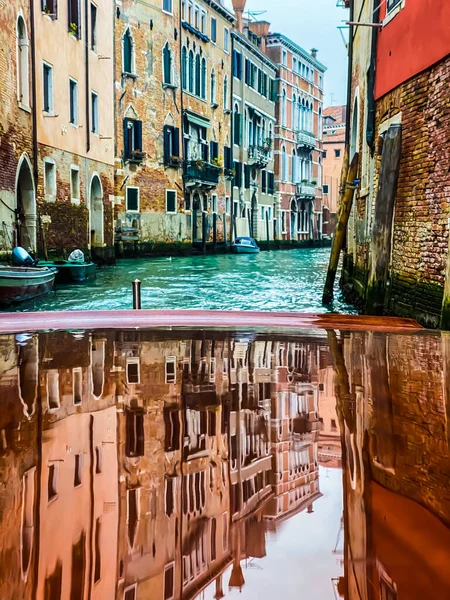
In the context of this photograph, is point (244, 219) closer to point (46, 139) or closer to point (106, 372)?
point (46, 139)

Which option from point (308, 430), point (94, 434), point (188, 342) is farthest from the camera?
point (188, 342)

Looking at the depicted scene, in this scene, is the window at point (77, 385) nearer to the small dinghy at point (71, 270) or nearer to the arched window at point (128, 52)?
the small dinghy at point (71, 270)

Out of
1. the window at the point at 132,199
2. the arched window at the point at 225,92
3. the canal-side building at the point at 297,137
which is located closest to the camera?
the window at the point at 132,199

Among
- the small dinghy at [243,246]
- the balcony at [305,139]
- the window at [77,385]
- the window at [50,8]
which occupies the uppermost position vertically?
the window at [50,8]

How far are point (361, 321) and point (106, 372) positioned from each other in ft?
5.22

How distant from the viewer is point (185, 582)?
3.19ft

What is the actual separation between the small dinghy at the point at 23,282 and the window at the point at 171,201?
1518 cm

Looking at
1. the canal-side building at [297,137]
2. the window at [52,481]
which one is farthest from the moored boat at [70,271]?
the canal-side building at [297,137]

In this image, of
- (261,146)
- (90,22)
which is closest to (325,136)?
(261,146)

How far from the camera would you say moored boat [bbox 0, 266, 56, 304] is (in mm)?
10758

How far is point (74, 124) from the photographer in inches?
680

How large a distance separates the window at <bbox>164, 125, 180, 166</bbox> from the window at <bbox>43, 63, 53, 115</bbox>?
38.4ft

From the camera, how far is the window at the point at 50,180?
15.7m

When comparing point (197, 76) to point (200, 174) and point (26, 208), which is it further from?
point (26, 208)
